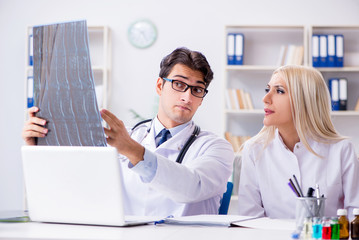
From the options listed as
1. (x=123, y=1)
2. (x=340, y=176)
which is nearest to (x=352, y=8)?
(x=123, y=1)

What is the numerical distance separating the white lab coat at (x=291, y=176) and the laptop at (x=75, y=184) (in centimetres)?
81

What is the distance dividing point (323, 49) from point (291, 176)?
274cm

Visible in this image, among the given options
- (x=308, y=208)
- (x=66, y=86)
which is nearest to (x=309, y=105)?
(x=308, y=208)

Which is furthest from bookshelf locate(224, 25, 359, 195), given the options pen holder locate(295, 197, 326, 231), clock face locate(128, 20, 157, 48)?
pen holder locate(295, 197, 326, 231)

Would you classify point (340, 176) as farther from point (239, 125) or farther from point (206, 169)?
point (239, 125)

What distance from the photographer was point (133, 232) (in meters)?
1.14

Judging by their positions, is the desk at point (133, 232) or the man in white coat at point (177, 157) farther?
the man in white coat at point (177, 157)

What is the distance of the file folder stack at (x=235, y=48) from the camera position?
454 centimetres

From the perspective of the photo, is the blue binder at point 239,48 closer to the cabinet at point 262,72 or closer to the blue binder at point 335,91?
the cabinet at point 262,72

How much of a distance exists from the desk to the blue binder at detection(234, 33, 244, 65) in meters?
3.40

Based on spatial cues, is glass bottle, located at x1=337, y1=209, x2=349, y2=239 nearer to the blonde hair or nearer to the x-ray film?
the x-ray film

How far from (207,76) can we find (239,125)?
2.75 metres

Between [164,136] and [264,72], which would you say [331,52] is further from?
[164,136]

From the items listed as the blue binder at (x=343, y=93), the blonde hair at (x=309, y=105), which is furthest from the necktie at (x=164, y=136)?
the blue binder at (x=343, y=93)
